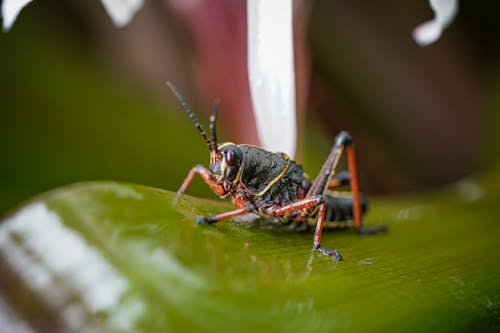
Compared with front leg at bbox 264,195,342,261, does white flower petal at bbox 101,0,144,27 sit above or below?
above

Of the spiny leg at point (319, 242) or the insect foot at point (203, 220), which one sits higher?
the spiny leg at point (319, 242)

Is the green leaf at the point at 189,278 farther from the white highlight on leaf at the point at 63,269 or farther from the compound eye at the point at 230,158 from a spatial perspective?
the compound eye at the point at 230,158

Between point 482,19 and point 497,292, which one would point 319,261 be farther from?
point 482,19

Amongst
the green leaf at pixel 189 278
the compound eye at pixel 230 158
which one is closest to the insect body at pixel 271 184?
the compound eye at pixel 230 158

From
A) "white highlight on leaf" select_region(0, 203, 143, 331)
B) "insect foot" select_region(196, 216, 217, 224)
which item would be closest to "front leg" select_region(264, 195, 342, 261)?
"insect foot" select_region(196, 216, 217, 224)

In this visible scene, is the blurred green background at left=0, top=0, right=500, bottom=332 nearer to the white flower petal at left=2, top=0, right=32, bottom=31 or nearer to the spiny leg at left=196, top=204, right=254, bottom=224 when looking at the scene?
the spiny leg at left=196, top=204, right=254, bottom=224

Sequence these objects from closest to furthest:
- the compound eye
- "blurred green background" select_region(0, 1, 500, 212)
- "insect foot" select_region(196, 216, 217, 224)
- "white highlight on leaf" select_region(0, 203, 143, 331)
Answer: "white highlight on leaf" select_region(0, 203, 143, 331) → "insect foot" select_region(196, 216, 217, 224) → the compound eye → "blurred green background" select_region(0, 1, 500, 212)

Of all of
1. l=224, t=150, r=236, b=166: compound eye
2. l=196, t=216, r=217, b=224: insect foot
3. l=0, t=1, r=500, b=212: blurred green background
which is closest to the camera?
l=196, t=216, r=217, b=224: insect foot

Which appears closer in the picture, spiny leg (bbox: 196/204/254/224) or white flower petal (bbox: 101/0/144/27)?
spiny leg (bbox: 196/204/254/224)
